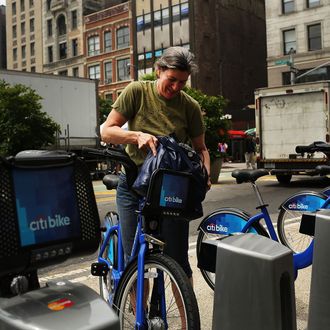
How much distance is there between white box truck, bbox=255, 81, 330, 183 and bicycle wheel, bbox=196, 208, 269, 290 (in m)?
10.3

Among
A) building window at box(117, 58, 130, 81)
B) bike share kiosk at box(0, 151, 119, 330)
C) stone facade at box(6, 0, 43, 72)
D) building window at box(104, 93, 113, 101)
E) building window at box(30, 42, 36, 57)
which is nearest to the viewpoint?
bike share kiosk at box(0, 151, 119, 330)

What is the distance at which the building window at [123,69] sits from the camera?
176 ft

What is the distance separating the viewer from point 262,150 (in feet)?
53.3

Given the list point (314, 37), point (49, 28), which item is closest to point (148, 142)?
point (314, 37)

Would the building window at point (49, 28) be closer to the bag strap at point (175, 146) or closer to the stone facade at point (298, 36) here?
the stone facade at point (298, 36)

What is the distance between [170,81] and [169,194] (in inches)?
30.0

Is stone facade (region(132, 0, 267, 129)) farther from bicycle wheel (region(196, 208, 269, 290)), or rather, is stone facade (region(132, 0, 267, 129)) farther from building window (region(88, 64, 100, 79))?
bicycle wheel (region(196, 208, 269, 290))

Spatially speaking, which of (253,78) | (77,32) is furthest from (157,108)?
(77,32)

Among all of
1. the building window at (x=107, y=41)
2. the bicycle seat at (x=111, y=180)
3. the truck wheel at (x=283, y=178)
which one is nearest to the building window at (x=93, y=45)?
the building window at (x=107, y=41)

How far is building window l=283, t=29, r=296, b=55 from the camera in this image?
40.3 m

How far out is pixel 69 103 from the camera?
2169 cm

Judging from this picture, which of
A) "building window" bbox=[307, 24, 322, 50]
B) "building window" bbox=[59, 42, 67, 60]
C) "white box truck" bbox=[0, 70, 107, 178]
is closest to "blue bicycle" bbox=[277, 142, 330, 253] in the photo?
"white box truck" bbox=[0, 70, 107, 178]

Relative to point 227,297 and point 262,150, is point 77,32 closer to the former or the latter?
point 262,150

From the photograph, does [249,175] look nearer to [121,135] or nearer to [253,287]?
[121,135]
